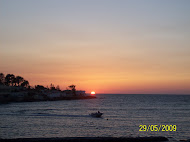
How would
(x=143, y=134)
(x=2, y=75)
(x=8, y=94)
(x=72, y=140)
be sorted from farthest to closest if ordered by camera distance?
(x=2, y=75), (x=8, y=94), (x=143, y=134), (x=72, y=140)

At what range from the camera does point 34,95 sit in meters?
163

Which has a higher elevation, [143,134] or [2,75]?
[2,75]

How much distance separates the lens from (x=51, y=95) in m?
187

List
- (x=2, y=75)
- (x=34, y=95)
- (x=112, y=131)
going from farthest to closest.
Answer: (x=2, y=75), (x=34, y=95), (x=112, y=131)

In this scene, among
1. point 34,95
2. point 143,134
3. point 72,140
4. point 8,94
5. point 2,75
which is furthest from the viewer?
point 2,75

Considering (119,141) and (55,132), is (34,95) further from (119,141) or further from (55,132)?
(119,141)

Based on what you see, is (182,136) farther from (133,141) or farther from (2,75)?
(2,75)

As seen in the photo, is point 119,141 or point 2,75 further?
point 2,75

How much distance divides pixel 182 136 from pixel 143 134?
19.2 ft

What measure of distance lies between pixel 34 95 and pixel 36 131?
130184 mm

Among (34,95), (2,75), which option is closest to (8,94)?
(34,95)

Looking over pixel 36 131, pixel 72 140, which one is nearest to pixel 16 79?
pixel 36 131

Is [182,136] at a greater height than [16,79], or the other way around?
[16,79]

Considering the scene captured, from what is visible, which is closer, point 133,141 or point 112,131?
point 133,141
